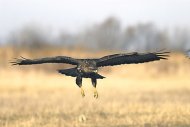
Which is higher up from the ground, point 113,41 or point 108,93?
point 113,41

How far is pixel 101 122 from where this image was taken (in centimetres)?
1173

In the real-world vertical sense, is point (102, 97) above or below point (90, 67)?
below

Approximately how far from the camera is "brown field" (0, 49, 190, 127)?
1188cm

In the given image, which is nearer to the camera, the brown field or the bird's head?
the bird's head

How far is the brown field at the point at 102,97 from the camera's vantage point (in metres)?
11.9

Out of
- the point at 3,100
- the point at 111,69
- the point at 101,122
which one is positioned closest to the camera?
the point at 101,122

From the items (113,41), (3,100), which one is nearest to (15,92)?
(3,100)

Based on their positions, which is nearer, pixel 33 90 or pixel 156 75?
pixel 33 90

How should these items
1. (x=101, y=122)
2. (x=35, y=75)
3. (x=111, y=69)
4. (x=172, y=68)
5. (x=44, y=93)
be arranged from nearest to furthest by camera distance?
1. (x=101, y=122)
2. (x=44, y=93)
3. (x=35, y=75)
4. (x=111, y=69)
5. (x=172, y=68)

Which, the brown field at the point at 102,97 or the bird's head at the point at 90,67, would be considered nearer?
the bird's head at the point at 90,67

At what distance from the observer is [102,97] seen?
18656mm

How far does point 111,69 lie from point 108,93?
462 centimetres

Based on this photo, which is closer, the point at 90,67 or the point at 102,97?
the point at 90,67

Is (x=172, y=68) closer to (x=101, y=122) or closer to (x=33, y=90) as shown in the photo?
(x=33, y=90)
